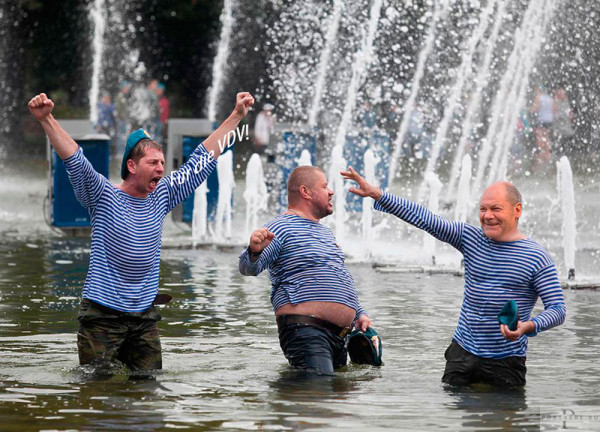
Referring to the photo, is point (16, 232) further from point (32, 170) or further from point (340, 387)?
point (32, 170)

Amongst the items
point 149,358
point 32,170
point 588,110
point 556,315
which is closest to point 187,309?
point 149,358

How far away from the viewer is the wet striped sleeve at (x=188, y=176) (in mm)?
7965

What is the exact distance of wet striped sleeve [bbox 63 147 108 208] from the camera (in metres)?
7.55

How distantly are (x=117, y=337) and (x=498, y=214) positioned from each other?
2058 millimetres

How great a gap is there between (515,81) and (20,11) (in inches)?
804

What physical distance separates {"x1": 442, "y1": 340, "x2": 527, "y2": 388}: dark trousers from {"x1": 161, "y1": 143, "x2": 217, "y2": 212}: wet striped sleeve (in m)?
1.68

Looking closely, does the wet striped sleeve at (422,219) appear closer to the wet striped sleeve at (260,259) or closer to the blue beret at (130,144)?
the wet striped sleeve at (260,259)

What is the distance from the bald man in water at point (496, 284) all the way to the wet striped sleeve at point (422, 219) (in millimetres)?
13

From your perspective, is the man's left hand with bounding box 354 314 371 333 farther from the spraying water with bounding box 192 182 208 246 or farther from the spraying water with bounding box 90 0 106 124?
the spraying water with bounding box 90 0 106 124

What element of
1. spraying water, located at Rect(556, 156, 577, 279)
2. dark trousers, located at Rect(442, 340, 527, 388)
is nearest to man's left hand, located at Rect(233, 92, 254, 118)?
dark trousers, located at Rect(442, 340, 527, 388)

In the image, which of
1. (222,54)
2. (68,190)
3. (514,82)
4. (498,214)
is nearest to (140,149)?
(498,214)

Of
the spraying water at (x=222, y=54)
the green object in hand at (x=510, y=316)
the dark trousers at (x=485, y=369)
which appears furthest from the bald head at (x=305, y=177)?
the spraying water at (x=222, y=54)

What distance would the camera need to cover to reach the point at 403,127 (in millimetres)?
29219

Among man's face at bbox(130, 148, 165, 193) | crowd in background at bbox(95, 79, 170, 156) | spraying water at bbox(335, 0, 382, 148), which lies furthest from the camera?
crowd in background at bbox(95, 79, 170, 156)
